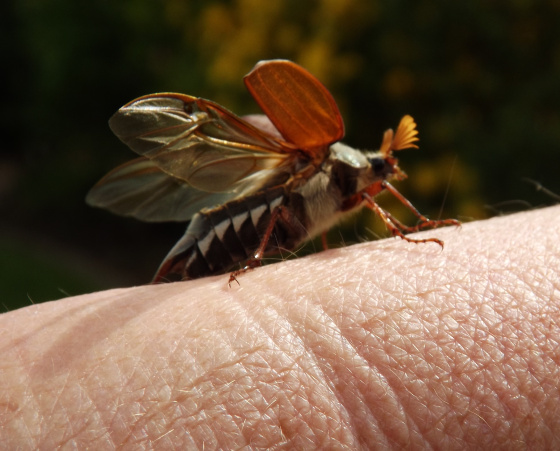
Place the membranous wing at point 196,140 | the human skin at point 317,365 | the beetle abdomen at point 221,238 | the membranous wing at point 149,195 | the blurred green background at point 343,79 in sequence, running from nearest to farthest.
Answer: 1. the human skin at point 317,365
2. the membranous wing at point 196,140
3. the beetle abdomen at point 221,238
4. the membranous wing at point 149,195
5. the blurred green background at point 343,79

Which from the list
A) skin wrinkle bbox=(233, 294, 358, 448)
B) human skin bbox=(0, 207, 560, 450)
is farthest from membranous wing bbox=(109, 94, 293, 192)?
skin wrinkle bbox=(233, 294, 358, 448)

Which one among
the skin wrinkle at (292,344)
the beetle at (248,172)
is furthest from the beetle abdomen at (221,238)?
the skin wrinkle at (292,344)

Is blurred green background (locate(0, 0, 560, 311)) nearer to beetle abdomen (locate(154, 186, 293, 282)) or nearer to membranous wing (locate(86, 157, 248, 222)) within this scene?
membranous wing (locate(86, 157, 248, 222))

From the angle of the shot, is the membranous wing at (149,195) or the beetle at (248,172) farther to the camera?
the membranous wing at (149,195)

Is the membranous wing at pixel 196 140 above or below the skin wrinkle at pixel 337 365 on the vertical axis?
above

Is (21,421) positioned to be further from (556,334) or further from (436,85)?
(436,85)

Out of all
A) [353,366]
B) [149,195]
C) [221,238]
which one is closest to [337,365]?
[353,366]

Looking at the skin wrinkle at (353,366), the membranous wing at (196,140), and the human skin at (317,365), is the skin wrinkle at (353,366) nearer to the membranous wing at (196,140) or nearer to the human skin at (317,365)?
the human skin at (317,365)
